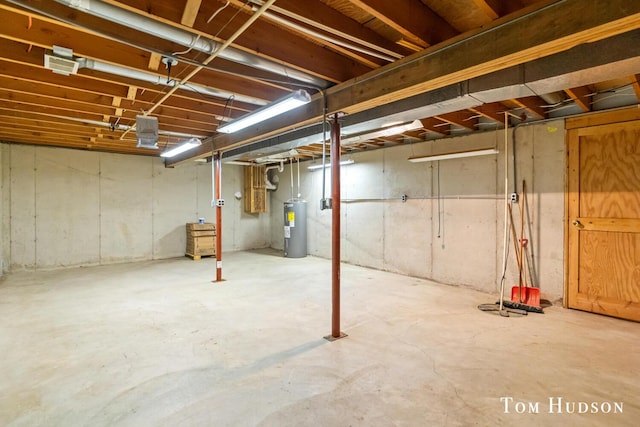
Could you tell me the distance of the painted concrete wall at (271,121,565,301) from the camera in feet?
12.9

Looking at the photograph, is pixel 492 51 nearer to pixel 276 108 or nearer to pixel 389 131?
pixel 276 108

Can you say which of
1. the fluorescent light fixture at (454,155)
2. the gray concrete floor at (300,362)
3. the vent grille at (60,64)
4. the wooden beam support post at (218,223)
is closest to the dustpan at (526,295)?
the gray concrete floor at (300,362)

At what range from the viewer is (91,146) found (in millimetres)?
6152

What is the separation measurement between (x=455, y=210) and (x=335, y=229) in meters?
2.69

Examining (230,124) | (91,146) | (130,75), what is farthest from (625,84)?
(91,146)

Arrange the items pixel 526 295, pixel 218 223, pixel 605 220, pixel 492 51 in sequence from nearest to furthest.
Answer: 1. pixel 492 51
2. pixel 605 220
3. pixel 526 295
4. pixel 218 223

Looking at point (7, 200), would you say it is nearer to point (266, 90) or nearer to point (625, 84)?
point (266, 90)

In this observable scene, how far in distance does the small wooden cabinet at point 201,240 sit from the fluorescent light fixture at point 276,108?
424 centimetres

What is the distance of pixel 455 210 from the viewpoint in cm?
489

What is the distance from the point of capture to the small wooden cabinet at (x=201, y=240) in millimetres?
7070

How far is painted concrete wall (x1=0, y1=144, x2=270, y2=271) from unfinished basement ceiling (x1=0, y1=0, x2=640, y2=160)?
2.69 m

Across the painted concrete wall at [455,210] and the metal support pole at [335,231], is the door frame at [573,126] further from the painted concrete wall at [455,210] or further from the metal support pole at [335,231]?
the metal support pole at [335,231]

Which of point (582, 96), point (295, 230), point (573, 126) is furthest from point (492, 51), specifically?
point (295, 230)

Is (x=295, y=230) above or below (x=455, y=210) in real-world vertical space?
below
